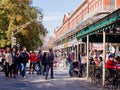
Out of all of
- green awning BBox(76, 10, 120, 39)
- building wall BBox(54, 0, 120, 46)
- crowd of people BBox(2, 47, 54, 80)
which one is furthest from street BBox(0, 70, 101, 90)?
building wall BBox(54, 0, 120, 46)

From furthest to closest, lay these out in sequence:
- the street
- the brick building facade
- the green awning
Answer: the brick building facade < the street < the green awning

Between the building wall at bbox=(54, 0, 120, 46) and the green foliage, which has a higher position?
the building wall at bbox=(54, 0, 120, 46)

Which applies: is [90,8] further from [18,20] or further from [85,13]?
[18,20]

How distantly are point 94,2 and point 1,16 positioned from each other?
2714cm

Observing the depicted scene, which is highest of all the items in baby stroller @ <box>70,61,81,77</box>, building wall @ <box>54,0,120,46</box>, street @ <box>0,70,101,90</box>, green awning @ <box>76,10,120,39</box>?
building wall @ <box>54,0,120,46</box>

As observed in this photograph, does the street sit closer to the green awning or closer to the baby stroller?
the green awning

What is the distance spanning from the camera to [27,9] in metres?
66.0

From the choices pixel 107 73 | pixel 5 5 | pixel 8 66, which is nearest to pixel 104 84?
pixel 107 73

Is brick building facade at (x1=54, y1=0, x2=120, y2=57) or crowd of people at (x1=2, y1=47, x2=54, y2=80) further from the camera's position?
brick building facade at (x1=54, y1=0, x2=120, y2=57)

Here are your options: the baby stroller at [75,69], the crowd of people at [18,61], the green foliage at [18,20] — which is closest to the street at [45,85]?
the crowd of people at [18,61]

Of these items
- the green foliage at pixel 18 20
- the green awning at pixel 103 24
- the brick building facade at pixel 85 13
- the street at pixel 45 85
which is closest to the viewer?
the green awning at pixel 103 24

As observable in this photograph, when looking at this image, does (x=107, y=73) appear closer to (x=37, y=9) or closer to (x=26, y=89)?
(x=26, y=89)

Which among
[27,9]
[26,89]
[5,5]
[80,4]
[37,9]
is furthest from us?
[80,4]

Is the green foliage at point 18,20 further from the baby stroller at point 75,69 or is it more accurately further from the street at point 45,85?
the street at point 45,85
